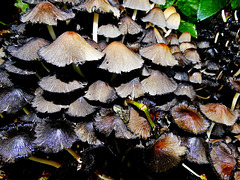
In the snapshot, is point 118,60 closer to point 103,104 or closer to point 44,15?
point 103,104

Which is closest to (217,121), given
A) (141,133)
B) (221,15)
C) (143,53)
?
(141,133)

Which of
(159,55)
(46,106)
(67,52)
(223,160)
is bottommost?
(223,160)

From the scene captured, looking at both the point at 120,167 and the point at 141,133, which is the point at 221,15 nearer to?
the point at 141,133

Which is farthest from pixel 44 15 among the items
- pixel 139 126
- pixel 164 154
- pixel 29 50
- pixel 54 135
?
pixel 164 154

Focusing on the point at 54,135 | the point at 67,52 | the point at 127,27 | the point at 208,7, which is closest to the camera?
Result: the point at 67,52

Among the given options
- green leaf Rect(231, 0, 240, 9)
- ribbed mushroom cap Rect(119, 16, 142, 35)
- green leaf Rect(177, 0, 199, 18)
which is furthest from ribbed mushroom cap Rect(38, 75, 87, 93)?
green leaf Rect(231, 0, 240, 9)

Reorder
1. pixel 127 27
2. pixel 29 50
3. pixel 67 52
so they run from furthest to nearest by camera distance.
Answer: pixel 127 27 → pixel 29 50 → pixel 67 52

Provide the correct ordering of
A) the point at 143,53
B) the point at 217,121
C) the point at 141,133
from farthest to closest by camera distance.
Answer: the point at 143,53, the point at 217,121, the point at 141,133
